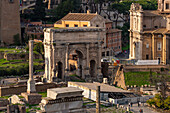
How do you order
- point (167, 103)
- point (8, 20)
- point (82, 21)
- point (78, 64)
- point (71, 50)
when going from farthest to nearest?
point (8, 20), point (82, 21), point (78, 64), point (71, 50), point (167, 103)

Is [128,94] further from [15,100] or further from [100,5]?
[100,5]

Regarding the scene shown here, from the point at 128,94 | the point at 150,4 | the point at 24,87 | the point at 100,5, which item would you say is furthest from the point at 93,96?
the point at 150,4

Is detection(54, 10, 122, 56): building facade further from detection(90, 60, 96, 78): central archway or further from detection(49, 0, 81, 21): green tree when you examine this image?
detection(49, 0, 81, 21): green tree

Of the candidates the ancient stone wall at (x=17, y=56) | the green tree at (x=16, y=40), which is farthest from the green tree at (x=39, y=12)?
the ancient stone wall at (x=17, y=56)

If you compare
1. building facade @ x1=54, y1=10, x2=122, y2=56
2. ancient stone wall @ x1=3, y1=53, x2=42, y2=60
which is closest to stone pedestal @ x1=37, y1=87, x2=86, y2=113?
building facade @ x1=54, y1=10, x2=122, y2=56

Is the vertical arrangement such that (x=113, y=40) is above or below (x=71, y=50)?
below

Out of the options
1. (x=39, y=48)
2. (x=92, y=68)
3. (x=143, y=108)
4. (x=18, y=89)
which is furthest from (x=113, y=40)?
(x=143, y=108)

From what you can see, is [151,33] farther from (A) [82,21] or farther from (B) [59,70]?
(B) [59,70]
